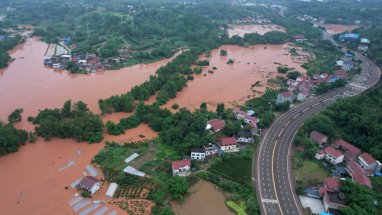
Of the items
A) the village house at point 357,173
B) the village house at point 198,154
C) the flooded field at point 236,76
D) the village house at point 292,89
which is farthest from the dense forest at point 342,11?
the village house at point 198,154

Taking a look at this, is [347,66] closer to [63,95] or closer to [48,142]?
[63,95]

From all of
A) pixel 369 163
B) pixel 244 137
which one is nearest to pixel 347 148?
pixel 369 163

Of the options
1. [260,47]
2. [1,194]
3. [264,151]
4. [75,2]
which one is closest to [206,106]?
[264,151]

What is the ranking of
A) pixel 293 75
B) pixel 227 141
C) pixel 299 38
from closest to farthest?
pixel 227 141 → pixel 293 75 → pixel 299 38

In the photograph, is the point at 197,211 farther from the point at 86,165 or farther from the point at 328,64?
the point at 328,64

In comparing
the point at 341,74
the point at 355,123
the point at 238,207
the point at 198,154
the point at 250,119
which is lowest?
the point at 238,207
